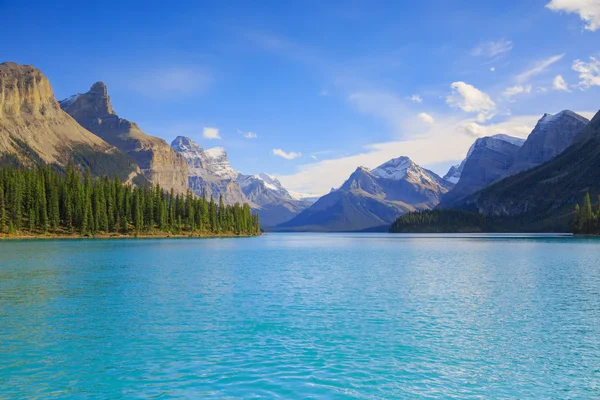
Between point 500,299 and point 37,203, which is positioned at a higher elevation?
point 37,203

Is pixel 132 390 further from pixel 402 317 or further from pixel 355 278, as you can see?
pixel 355 278

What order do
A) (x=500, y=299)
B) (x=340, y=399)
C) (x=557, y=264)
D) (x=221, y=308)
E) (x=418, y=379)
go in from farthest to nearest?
(x=557, y=264)
(x=500, y=299)
(x=221, y=308)
(x=418, y=379)
(x=340, y=399)

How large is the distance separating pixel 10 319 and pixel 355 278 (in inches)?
1605

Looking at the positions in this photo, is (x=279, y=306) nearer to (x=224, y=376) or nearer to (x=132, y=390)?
(x=224, y=376)

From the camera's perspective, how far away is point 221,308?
41688 millimetres

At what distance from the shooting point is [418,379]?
2345 centimetres

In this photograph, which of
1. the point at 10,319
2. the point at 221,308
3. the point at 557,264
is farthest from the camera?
the point at 557,264

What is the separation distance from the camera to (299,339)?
31.0 m

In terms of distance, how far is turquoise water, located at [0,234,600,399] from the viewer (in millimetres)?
22469

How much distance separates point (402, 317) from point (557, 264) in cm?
5799

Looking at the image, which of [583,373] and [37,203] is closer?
[583,373]

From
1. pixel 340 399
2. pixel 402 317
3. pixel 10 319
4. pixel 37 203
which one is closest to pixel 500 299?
pixel 402 317

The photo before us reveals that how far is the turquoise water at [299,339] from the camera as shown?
73.7 feet

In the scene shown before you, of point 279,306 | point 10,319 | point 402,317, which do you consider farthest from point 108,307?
point 402,317
